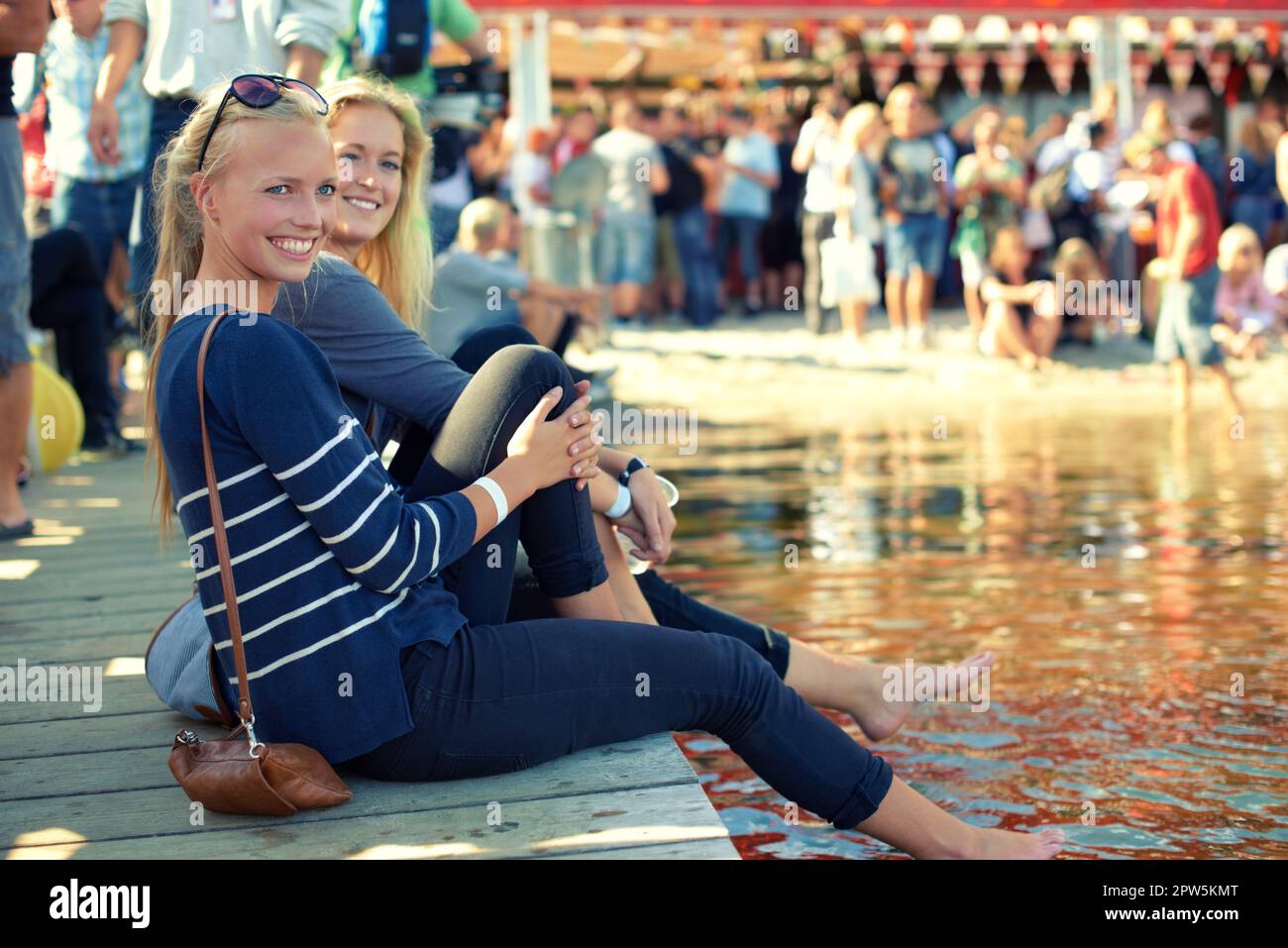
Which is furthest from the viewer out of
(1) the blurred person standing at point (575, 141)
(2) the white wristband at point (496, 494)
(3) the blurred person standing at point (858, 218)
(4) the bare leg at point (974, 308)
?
(1) the blurred person standing at point (575, 141)

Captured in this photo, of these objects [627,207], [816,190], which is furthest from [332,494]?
[816,190]

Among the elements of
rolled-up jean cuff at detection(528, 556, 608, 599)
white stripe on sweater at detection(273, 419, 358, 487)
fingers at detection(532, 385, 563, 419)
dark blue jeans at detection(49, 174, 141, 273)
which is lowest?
rolled-up jean cuff at detection(528, 556, 608, 599)

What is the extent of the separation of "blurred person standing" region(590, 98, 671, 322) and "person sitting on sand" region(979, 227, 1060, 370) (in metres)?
2.76

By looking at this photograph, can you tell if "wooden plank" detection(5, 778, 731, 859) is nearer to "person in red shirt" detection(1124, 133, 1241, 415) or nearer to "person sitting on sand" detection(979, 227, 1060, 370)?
"person in red shirt" detection(1124, 133, 1241, 415)

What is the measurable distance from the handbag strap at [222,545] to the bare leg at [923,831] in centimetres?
106

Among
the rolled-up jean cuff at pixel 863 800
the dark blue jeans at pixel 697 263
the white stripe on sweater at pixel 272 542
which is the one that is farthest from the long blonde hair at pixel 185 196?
the dark blue jeans at pixel 697 263

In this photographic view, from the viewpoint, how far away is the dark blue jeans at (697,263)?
13789mm

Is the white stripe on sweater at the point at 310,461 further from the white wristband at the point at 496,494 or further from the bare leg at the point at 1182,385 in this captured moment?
the bare leg at the point at 1182,385

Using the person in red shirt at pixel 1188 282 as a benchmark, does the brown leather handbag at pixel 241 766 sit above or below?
below

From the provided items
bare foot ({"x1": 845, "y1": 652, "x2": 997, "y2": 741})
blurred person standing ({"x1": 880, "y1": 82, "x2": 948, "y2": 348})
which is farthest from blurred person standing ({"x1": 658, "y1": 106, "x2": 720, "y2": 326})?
bare foot ({"x1": 845, "y1": 652, "x2": 997, "y2": 741})

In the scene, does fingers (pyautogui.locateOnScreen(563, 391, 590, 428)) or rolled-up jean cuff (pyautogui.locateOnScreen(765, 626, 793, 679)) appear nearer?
fingers (pyautogui.locateOnScreen(563, 391, 590, 428))

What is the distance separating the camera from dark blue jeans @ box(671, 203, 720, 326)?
1379cm

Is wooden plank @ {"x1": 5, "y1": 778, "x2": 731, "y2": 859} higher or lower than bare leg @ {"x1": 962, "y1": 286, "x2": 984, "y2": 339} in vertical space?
lower

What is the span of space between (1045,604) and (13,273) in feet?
10.7
